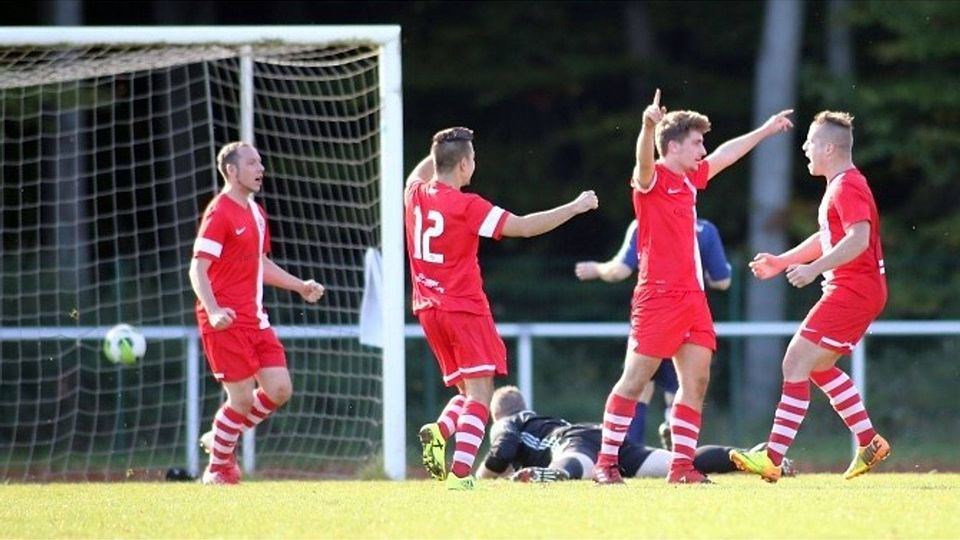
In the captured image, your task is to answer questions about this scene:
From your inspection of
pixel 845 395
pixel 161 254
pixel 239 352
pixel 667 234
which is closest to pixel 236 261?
pixel 239 352

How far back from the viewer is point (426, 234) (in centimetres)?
952

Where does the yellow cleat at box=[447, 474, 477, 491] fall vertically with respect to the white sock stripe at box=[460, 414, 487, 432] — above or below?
below

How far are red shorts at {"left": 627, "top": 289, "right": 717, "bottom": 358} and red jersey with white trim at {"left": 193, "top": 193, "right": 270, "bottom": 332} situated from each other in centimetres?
226

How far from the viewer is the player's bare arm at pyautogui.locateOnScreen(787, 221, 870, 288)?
9.02 meters

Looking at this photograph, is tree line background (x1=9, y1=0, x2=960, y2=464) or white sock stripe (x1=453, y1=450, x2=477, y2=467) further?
tree line background (x1=9, y1=0, x2=960, y2=464)

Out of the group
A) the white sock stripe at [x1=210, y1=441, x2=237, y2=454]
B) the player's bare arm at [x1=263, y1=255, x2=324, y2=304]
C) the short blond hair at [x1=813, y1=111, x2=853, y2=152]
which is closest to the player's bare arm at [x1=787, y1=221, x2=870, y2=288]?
the short blond hair at [x1=813, y1=111, x2=853, y2=152]

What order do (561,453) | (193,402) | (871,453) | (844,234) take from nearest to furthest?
1. (844,234)
2. (871,453)
3. (561,453)
4. (193,402)

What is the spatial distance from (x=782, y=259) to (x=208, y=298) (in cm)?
297

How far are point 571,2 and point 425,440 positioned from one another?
12.2 meters

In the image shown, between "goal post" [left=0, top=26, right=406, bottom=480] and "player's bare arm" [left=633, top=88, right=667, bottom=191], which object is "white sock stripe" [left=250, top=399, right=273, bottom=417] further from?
"player's bare arm" [left=633, top=88, right=667, bottom=191]

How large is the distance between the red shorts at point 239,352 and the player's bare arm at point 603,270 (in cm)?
180

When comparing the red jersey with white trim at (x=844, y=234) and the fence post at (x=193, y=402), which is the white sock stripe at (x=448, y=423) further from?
the fence post at (x=193, y=402)

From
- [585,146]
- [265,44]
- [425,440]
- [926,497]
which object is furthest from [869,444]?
[585,146]

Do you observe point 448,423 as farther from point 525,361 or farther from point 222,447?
point 525,361
